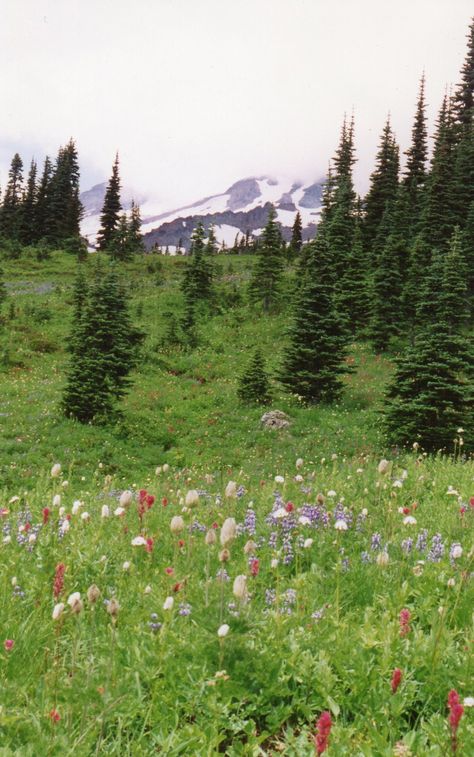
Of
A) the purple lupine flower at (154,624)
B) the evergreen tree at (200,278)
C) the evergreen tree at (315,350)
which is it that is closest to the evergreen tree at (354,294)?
the evergreen tree at (315,350)

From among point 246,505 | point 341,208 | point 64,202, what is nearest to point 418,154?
point 341,208

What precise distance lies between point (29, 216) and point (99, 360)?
6315 cm

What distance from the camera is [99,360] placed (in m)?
18.4

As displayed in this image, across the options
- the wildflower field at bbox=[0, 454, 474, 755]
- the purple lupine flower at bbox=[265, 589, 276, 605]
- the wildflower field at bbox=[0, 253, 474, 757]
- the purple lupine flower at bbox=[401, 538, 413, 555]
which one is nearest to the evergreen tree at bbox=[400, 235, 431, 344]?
the wildflower field at bbox=[0, 253, 474, 757]

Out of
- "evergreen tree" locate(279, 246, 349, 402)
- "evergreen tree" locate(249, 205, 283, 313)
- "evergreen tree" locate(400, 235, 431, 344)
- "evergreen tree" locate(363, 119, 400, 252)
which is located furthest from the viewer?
→ "evergreen tree" locate(363, 119, 400, 252)

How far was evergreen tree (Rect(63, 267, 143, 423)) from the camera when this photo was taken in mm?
17609

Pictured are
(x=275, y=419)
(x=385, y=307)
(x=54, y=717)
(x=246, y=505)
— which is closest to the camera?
(x=54, y=717)

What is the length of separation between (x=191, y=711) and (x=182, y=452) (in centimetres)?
1425

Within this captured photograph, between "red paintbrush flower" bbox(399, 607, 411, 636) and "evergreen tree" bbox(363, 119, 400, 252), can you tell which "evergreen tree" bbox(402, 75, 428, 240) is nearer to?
"evergreen tree" bbox(363, 119, 400, 252)

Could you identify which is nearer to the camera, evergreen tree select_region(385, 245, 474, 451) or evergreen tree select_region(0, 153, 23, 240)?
evergreen tree select_region(385, 245, 474, 451)

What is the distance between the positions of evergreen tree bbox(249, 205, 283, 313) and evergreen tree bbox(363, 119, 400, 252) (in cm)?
1343

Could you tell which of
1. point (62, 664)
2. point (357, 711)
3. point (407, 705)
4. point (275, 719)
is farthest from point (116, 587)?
point (407, 705)

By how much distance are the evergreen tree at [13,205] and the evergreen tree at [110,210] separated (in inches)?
459

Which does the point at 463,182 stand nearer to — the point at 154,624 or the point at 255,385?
the point at 255,385
